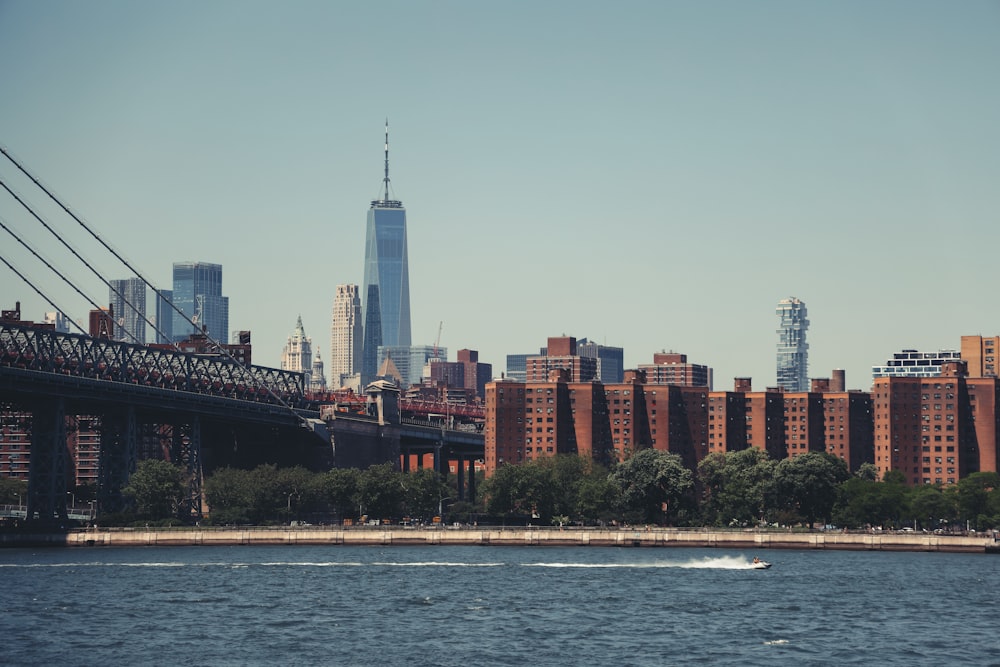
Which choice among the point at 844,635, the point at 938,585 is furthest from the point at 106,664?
A: the point at 938,585

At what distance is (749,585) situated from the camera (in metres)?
153

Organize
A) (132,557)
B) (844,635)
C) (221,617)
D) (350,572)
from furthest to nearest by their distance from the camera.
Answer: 1. (132,557)
2. (350,572)
3. (221,617)
4. (844,635)

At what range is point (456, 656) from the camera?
342 feet

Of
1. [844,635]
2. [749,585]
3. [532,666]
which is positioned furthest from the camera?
[749,585]

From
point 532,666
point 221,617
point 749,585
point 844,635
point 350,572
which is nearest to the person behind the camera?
point 532,666

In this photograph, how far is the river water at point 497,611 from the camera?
10625 centimetres

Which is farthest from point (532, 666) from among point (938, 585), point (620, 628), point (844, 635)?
point (938, 585)

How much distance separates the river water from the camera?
349ft

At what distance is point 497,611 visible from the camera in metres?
130

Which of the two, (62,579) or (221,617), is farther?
(62,579)

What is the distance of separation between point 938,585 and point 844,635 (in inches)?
1637

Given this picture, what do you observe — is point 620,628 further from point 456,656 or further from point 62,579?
point 62,579

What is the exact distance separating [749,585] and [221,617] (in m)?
52.3

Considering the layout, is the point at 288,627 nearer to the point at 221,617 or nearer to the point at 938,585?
the point at 221,617
